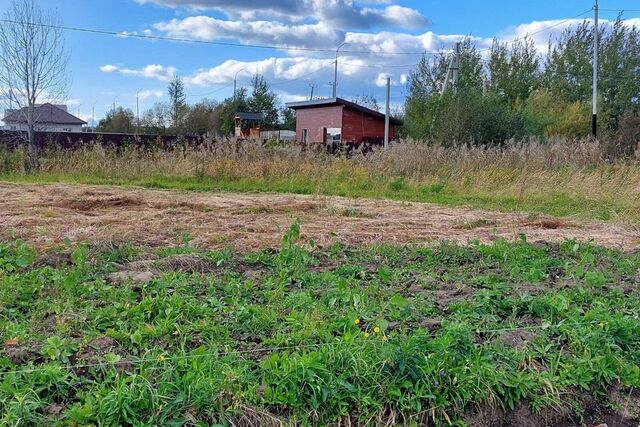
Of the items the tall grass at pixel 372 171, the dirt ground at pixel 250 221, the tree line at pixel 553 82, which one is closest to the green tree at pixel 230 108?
the tree line at pixel 553 82

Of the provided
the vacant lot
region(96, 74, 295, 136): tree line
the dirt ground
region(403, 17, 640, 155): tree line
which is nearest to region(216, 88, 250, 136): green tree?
region(96, 74, 295, 136): tree line

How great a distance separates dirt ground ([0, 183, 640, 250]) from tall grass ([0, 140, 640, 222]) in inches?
78.5

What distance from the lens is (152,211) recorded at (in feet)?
24.7

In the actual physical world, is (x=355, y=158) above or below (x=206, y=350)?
above

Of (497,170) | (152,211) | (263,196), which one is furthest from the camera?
(497,170)

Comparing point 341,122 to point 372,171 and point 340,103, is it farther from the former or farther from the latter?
point 372,171

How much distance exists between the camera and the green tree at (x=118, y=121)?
139ft

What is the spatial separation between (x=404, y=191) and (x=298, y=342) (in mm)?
8919

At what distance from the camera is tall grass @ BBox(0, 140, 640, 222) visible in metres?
10.8

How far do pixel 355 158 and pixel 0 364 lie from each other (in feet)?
36.4

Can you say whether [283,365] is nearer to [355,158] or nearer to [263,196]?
[263,196]

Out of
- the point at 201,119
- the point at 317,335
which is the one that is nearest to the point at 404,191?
the point at 317,335

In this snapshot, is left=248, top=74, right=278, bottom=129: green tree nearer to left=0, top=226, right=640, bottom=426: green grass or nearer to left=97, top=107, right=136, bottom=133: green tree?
left=97, top=107, right=136, bottom=133: green tree

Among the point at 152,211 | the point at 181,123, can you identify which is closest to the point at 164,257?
the point at 152,211
